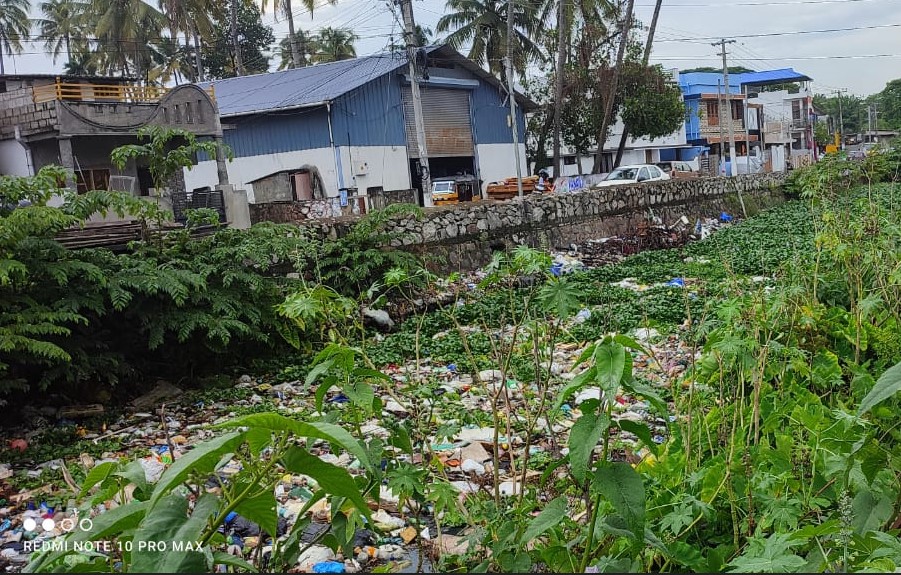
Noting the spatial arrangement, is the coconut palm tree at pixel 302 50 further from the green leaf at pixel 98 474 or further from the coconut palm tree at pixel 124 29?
the green leaf at pixel 98 474

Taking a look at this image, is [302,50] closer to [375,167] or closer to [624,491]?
[375,167]

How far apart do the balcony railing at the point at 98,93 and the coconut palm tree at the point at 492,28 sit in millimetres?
13283

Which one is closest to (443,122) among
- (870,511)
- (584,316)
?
(584,316)

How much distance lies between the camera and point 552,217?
14.0m

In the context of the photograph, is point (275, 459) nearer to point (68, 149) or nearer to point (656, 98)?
point (68, 149)

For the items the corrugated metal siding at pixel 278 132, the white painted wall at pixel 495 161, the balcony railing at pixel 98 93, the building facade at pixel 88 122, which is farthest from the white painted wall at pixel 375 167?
the balcony railing at pixel 98 93

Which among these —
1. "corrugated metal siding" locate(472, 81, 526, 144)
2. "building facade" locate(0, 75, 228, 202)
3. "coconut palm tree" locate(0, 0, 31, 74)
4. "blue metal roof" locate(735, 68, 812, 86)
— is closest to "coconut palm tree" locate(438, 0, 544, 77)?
"corrugated metal siding" locate(472, 81, 526, 144)

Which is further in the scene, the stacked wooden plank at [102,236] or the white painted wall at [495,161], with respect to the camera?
the white painted wall at [495,161]

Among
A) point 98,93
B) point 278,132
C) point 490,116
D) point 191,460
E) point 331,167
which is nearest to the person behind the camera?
A: point 191,460

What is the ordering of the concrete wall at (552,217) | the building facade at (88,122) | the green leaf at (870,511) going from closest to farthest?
the green leaf at (870,511)
the concrete wall at (552,217)
the building facade at (88,122)

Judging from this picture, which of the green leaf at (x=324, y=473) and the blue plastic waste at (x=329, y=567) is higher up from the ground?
the green leaf at (x=324, y=473)

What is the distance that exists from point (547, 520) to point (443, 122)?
2332 centimetres

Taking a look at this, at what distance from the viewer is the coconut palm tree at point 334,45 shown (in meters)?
40.1

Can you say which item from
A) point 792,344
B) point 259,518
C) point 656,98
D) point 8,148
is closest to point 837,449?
point 792,344
